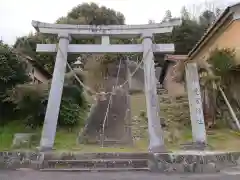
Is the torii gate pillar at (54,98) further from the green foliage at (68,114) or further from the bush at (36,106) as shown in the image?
the green foliage at (68,114)

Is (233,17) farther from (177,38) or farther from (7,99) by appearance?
(177,38)

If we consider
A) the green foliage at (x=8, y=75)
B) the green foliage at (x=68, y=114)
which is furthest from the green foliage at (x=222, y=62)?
the green foliage at (x=8, y=75)

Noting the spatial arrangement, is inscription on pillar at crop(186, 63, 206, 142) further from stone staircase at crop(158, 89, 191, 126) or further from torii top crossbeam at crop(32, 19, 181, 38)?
stone staircase at crop(158, 89, 191, 126)

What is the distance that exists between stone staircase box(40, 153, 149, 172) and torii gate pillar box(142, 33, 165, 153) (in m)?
0.76

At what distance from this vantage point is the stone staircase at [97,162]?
830 cm

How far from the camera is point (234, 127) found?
1284 cm

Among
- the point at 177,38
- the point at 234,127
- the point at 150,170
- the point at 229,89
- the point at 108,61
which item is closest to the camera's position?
the point at 150,170

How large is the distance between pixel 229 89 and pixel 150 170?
782 cm

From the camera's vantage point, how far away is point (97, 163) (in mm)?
8398

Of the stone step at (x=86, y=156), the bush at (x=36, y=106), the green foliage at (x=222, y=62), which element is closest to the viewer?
the stone step at (x=86, y=156)

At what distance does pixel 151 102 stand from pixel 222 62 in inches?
205

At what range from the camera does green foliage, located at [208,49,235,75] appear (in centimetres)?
1338

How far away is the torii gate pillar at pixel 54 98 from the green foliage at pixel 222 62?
6634 mm

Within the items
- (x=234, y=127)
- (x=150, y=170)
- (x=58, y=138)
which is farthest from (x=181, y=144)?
(x=58, y=138)
